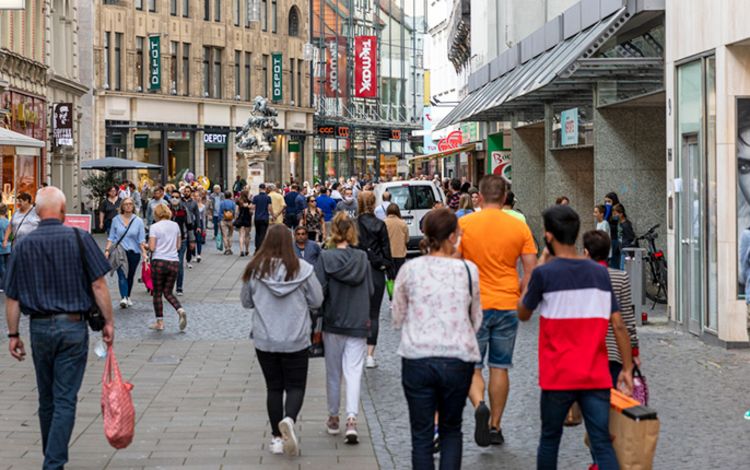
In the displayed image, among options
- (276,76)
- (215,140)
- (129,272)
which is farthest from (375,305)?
(276,76)

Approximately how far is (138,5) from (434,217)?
5924 centimetres

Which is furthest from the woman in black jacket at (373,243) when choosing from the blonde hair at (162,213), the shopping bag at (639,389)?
the shopping bag at (639,389)

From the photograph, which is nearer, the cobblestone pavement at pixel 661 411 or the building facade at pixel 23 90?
the cobblestone pavement at pixel 661 411

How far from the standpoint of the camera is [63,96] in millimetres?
46938

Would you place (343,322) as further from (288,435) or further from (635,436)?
(635,436)

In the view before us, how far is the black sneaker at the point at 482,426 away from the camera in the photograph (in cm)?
925

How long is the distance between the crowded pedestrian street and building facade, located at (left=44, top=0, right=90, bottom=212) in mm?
27514

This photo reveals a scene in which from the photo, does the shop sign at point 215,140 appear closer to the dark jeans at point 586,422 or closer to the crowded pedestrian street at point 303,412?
the crowded pedestrian street at point 303,412

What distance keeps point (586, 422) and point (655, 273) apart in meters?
13.9

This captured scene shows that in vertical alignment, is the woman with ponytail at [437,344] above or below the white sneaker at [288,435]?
above

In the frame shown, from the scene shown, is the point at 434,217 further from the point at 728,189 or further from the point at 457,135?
the point at 457,135

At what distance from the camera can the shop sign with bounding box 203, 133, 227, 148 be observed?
6875cm

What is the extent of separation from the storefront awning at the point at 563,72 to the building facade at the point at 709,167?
240cm

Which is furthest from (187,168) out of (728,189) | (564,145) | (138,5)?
(728,189)
